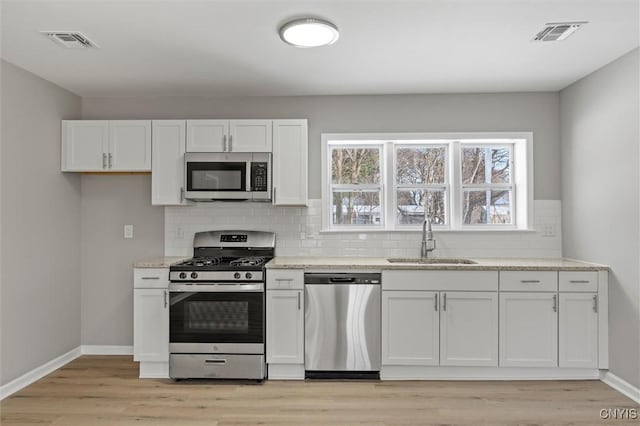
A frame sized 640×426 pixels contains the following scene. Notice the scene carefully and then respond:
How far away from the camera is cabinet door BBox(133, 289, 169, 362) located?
321 centimetres

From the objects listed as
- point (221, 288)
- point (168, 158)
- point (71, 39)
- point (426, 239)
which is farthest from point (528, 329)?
point (71, 39)

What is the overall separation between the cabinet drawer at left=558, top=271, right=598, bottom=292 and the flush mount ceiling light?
2492 millimetres

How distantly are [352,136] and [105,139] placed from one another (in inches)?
88.4

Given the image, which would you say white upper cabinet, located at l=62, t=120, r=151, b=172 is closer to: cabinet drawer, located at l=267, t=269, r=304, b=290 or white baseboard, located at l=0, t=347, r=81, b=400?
cabinet drawer, located at l=267, t=269, r=304, b=290

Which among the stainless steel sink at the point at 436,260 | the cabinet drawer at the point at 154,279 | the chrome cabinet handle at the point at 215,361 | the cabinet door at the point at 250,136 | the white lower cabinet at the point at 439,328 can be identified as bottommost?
the chrome cabinet handle at the point at 215,361

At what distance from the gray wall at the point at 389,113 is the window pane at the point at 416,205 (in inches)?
24.4

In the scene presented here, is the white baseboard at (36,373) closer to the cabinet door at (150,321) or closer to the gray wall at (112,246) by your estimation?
the gray wall at (112,246)

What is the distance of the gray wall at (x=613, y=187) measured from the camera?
111 inches

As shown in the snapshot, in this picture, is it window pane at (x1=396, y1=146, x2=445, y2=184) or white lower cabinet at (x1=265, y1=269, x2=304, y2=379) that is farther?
window pane at (x1=396, y1=146, x2=445, y2=184)

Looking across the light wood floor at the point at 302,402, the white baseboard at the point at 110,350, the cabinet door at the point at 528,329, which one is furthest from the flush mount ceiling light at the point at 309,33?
the white baseboard at the point at 110,350

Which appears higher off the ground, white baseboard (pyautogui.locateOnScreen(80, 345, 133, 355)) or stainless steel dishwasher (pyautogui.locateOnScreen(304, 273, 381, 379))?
stainless steel dishwasher (pyautogui.locateOnScreen(304, 273, 381, 379))

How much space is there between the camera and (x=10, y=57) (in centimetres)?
292

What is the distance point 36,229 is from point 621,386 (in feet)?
15.4

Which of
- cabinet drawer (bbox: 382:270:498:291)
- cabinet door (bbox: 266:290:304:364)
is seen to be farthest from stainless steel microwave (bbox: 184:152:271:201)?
cabinet drawer (bbox: 382:270:498:291)
